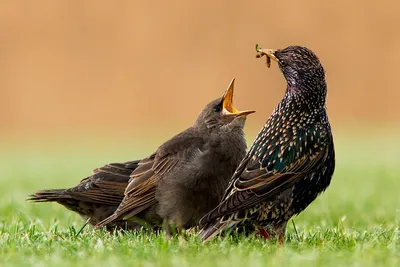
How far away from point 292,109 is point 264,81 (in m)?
24.8

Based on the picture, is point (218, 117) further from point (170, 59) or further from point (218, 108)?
point (170, 59)

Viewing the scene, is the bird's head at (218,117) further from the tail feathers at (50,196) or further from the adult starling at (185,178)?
the tail feathers at (50,196)

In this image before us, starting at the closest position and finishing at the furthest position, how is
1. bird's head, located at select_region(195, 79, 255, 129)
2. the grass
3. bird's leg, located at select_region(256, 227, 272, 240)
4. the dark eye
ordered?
the grass < bird's leg, located at select_region(256, 227, 272, 240) < bird's head, located at select_region(195, 79, 255, 129) < the dark eye

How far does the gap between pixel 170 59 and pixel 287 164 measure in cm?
2571

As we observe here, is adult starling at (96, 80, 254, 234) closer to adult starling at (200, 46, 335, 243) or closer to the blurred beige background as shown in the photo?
adult starling at (200, 46, 335, 243)

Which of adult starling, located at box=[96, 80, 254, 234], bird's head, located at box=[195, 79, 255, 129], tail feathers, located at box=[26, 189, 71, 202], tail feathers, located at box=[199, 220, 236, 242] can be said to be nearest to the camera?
tail feathers, located at box=[199, 220, 236, 242]

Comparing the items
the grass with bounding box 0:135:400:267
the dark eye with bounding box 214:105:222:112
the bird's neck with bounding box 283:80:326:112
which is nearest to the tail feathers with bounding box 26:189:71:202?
the grass with bounding box 0:135:400:267

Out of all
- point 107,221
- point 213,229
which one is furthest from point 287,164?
point 107,221

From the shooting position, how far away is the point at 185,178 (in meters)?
6.41

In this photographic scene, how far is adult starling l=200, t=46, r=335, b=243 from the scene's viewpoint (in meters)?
5.62

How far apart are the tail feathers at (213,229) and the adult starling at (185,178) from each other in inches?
26.4

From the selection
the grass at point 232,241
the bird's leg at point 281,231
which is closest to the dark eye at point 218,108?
the grass at point 232,241

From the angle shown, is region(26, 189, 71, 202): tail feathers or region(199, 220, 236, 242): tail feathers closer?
region(199, 220, 236, 242): tail feathers

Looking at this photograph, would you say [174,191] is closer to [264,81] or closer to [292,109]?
[292,109]
